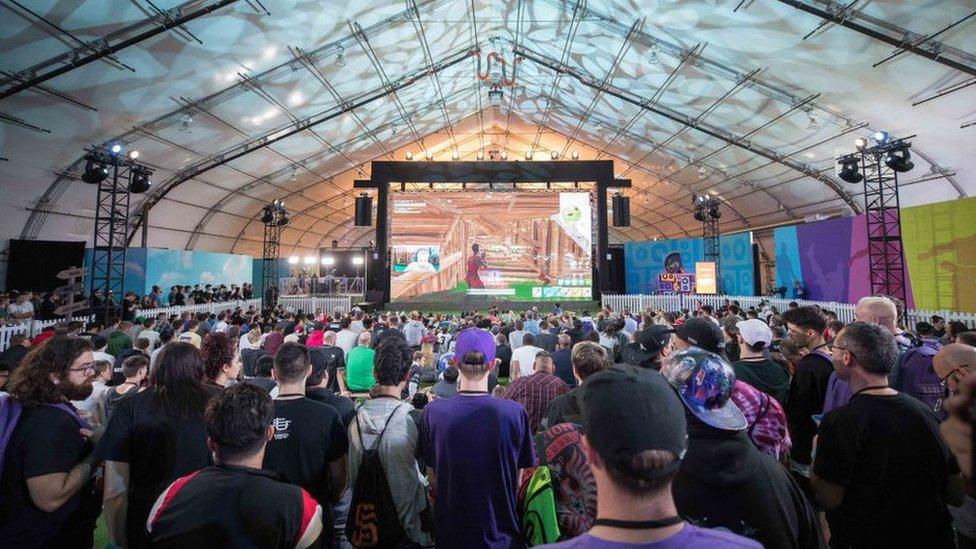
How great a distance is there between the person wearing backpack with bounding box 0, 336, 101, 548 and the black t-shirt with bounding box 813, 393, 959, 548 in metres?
3.09

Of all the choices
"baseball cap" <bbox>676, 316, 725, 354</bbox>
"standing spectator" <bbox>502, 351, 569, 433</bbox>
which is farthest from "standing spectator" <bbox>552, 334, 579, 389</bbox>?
"baseball cap" <bbox>676, 316, 725, 354</bbox>

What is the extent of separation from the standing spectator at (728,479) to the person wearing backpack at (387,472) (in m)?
1.15

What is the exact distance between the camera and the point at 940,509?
1639 mm

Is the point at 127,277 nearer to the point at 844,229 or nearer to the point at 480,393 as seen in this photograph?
the point at 480,393

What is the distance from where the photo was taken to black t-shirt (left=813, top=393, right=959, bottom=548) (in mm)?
1608

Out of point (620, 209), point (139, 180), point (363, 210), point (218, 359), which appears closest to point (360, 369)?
point (218, 359)

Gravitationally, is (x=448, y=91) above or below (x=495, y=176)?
above

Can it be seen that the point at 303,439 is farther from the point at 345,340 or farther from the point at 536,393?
the point at 345,340

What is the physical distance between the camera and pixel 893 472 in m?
1.61

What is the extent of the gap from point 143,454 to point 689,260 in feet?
78.7

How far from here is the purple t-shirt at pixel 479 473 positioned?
70.2 inches

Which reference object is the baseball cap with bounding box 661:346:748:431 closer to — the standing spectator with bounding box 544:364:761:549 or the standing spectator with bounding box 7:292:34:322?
the standing spectator with bounding box 544:364:761:549

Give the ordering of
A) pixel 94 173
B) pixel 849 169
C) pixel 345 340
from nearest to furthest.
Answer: pixel 345 340 < pixel 94 173 < pixel 849 169

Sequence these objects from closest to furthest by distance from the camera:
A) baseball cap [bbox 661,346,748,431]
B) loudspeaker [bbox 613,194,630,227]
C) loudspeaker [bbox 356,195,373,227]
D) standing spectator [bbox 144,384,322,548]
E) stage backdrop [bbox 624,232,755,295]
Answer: standing spectator [bbox 144,384,322,548] < baseball cap [bbox 661,346,748,431] < loudspeaker [bbox 356,195,373,227] < loudspeaker [bbox 613,194,630,227] < stage backdrop [bbox 624,232,755,295]
